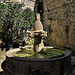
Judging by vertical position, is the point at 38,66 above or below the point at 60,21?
below

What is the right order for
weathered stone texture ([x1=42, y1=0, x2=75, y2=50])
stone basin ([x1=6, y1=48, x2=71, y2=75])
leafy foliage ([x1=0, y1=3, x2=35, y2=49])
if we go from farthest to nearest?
1. weathered stone texture ([x1=42, y1=0, x2=75, y2=50])
2. leafy foliage ([x1=0, y1=3, x2=35, y2=49])
3. stone basin ([x1=6, y1=48, x2=71, y2=75])

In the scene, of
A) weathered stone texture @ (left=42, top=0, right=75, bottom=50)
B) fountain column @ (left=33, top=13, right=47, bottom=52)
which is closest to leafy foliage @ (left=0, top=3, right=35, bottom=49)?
fountain column @ (left=33, top=13, right=47, bottom=52)

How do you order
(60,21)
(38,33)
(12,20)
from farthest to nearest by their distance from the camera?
(60,21), (12,20), (38,33)

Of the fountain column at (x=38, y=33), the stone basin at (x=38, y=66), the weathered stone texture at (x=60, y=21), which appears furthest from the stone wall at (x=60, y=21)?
the stone basin at (x=38, y=66)

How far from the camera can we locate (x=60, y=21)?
7262mm

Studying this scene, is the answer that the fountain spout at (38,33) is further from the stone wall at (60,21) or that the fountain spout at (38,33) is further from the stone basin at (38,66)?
the stone wall at (60,21)

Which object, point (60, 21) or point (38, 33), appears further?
point (60, 21)

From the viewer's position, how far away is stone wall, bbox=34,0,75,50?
6321 millimetres

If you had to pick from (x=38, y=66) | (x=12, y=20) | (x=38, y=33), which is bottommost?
(x=38, y=66)

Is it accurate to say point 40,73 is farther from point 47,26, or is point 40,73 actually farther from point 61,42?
point 47,26

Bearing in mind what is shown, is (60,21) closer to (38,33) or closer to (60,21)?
(60,21)

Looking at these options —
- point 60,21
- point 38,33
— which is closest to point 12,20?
point 38,33

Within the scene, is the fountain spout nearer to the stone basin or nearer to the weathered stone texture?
the stone basin

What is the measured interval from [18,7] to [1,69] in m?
3.44
